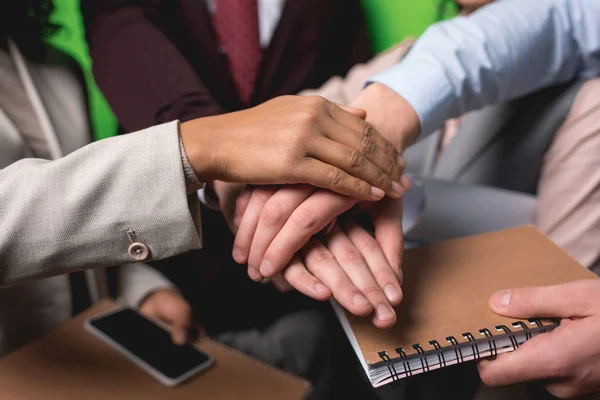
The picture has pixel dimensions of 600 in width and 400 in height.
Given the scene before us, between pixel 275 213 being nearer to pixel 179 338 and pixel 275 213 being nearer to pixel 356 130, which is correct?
pixel 356 130

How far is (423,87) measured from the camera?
736mm

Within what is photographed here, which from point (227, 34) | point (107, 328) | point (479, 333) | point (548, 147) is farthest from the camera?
point (227, 34)

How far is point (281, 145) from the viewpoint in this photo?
548 mm

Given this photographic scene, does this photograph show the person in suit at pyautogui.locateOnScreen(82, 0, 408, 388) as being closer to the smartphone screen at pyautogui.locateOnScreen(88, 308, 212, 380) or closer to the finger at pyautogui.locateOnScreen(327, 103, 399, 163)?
the smartphone screen at pyautogui.locateOnScreen(88, 308, 212, 380)

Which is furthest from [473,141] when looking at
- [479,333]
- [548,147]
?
[479,333]

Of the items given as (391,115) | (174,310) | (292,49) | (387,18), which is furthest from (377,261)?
(387,18)

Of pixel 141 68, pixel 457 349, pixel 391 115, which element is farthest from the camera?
pixel 141 68

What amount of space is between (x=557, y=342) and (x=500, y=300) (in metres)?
0.06

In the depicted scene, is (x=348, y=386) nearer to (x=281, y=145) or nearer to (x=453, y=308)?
(x=453, y=308)

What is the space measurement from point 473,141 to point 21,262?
736 millimetres

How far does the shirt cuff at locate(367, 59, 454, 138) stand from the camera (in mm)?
734

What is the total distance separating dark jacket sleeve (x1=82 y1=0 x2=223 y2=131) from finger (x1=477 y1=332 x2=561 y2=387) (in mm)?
498

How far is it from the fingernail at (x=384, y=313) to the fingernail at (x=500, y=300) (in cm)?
12

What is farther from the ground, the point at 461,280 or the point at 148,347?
the point at 461,280
